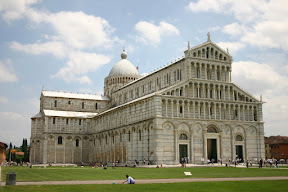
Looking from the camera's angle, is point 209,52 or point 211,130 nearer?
point 211,130

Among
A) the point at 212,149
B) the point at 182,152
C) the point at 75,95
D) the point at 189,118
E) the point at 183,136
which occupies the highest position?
the point at 75,95

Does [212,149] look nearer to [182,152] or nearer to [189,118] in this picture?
[182,152]

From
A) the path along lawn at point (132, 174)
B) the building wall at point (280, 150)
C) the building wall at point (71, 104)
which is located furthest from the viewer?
the building wall at point (280, 150)

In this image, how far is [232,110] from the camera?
68.8 metres

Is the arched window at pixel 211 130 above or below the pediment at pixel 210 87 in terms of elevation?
below

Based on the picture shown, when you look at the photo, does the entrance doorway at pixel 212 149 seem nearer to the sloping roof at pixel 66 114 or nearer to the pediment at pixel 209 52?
the pediment at pixel 209 52

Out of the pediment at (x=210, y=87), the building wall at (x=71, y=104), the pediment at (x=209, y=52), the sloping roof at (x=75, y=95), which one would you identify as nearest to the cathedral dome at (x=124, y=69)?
the sloping roof at (x=75, y=95)

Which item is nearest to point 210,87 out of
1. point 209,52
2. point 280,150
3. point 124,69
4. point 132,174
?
point 209,52

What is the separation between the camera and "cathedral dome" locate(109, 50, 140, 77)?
336 feet

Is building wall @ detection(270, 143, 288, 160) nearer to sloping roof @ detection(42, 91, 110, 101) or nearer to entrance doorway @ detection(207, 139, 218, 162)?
entrance doorway @ detection(207, 139, 218, 162)

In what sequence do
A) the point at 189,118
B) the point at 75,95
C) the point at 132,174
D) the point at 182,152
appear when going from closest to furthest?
the point at 132,174 → the point at 182,152 → the point at 189,118 → the point at 75,95

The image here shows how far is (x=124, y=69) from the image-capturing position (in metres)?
103

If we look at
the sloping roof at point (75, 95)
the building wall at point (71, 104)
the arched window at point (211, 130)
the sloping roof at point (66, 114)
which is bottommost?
the arched window at point (211, 130)

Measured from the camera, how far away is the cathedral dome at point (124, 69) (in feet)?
336
